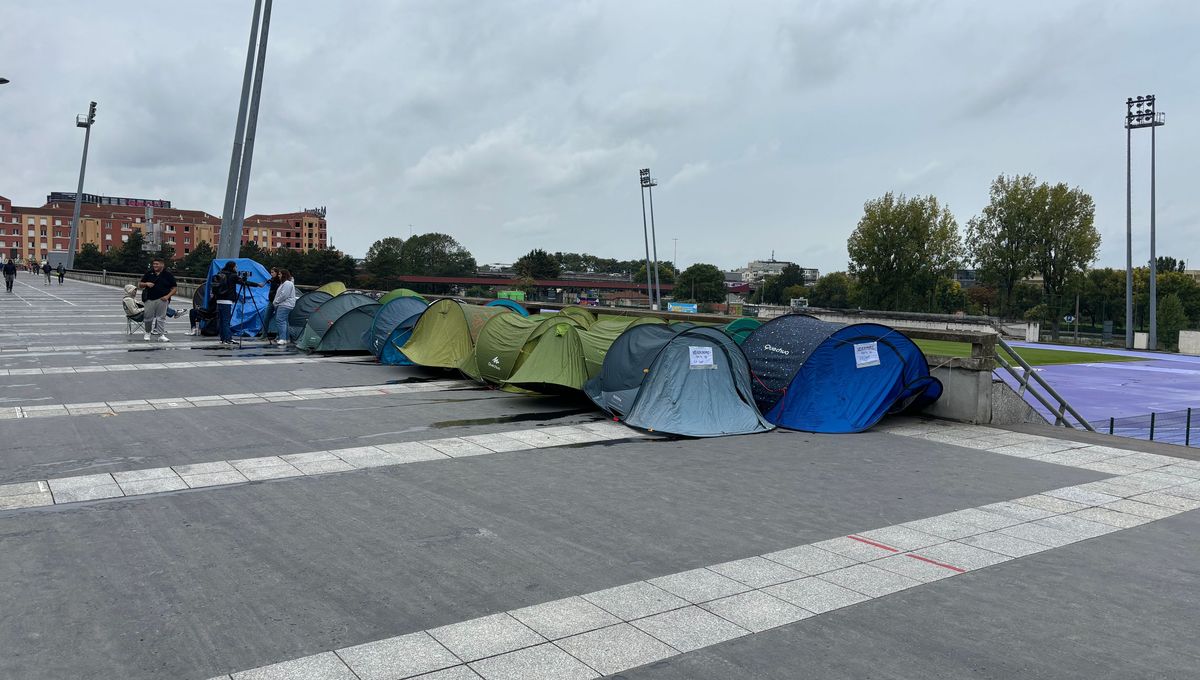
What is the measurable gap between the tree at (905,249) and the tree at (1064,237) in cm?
695

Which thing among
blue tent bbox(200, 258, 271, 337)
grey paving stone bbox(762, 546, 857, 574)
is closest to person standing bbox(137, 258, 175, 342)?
blue tent bbox(200, 258, 271, 337)

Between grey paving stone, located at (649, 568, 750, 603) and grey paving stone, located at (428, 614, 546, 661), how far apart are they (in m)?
1.06

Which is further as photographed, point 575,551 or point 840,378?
point 840,378

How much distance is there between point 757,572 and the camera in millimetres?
5441

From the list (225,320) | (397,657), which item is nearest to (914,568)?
(397,657)

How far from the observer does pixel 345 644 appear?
4223mm

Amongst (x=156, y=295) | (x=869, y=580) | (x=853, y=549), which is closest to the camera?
(x=869, y=580)

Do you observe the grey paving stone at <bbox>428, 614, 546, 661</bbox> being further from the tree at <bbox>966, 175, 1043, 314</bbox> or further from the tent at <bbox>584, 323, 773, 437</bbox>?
the tree at <bbox>966, 175, 1043, 314</bbox>

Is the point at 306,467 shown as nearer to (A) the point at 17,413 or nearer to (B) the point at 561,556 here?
(B) the point at 561,556

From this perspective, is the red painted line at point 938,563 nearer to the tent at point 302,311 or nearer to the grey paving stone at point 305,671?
the grey paving stone at point 305,671

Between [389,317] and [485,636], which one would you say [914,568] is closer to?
[485,636]

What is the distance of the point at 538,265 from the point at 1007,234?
79860mm

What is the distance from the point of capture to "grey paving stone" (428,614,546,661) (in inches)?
165

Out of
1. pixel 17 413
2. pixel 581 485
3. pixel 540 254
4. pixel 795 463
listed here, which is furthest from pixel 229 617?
pixel 540 254
